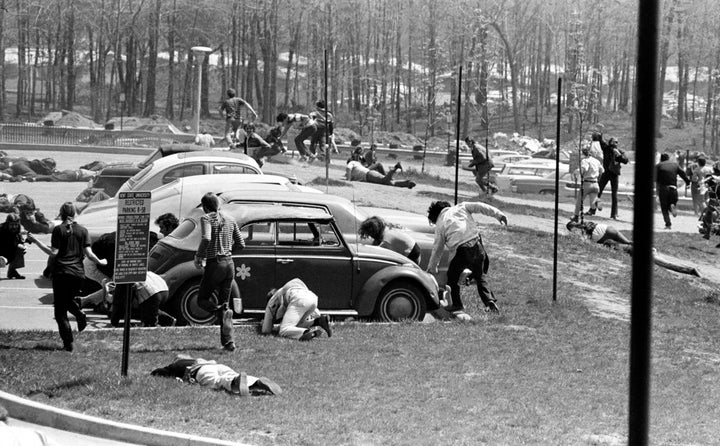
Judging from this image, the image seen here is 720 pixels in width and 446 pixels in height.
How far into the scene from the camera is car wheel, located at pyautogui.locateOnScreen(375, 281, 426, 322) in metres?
14.4

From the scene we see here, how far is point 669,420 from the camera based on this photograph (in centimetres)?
1029

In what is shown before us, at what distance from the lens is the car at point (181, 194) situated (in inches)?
694

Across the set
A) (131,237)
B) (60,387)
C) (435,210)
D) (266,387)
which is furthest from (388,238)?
(60,387)

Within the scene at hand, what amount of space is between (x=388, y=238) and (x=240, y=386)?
6.15 metres

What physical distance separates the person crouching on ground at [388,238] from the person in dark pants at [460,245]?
0.96 m

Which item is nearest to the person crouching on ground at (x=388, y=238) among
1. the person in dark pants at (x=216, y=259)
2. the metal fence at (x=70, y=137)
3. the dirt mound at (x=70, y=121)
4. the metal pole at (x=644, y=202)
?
the person in dark pants at (x=216, y=259)

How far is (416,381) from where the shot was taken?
1136 centimetres

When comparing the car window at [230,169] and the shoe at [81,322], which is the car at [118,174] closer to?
the car window at [230,169]

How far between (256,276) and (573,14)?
80.1 m

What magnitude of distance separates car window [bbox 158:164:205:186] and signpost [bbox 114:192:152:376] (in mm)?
8672

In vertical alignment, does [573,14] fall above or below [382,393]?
above

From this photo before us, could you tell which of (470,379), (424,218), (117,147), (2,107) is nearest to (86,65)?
(2,107)

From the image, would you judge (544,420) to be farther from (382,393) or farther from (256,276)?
(256,276)

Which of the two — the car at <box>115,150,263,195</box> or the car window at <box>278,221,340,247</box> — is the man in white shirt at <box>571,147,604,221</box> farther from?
the car window at <box>278,221,340,247</box>
